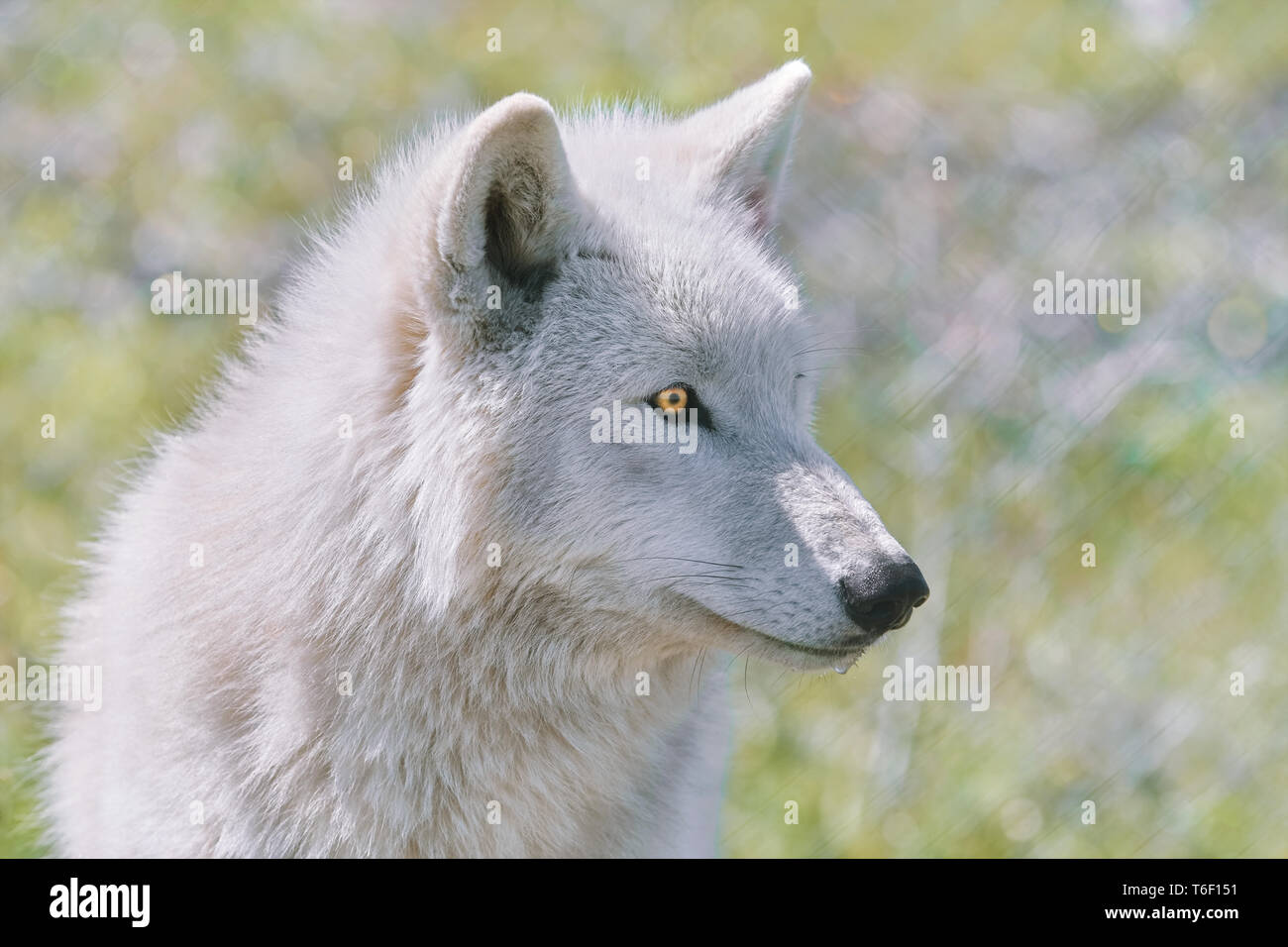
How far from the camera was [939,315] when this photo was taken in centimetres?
671

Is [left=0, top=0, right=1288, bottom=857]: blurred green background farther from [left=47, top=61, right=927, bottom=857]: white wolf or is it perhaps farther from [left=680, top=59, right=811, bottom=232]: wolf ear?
[left=47, top=61, right=927, bottom=857]: white wolf

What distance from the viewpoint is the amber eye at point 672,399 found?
9.34ft

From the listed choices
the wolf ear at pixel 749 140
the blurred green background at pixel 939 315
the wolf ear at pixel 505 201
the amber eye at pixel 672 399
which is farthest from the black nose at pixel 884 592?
the blurred green background at pixel 939 315

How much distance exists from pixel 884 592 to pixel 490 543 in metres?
0.88

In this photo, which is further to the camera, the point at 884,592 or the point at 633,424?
the point at 633,424

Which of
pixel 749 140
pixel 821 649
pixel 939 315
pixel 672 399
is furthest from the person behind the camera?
pixel 939 315

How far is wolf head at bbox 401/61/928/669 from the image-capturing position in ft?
8.86

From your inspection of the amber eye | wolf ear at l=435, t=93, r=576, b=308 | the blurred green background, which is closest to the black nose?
the amber eye

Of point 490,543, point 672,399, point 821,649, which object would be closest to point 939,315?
point 672,399

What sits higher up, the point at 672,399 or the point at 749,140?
the point at 749,140

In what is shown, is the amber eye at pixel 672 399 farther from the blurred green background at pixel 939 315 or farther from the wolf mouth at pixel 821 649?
the blurred green background at pixel 939 315

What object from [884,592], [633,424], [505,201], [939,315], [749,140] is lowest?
[884,592]

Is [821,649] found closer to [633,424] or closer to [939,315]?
[633,424]
